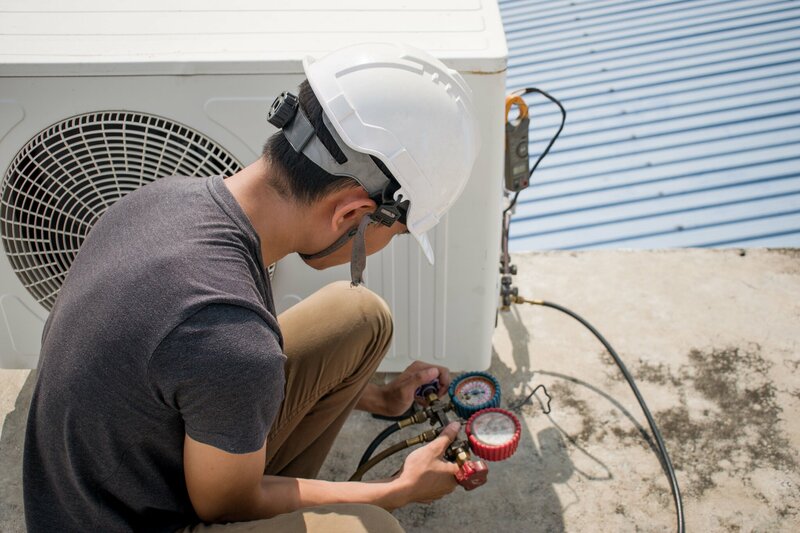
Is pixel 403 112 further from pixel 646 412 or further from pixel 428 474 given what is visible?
pixel 646 412

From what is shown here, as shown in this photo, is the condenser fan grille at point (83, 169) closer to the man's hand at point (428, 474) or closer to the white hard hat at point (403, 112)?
the white hard hat at point (403, 112)

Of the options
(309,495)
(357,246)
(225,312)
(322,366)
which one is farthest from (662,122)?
(225,312)

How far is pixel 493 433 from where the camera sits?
1.52 metres

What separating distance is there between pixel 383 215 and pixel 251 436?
39 centimetres

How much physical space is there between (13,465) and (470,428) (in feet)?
3.62

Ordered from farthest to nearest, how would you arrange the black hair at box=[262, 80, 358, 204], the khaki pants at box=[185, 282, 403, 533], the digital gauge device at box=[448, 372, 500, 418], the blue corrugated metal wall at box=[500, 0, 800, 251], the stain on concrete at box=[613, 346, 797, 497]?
the blue corrugated metal wall at box=[500, 0, 800, 251] → the stain on concrete at box=[613, 346, 797, 497] → the digital gauge device at box=[448, 372, 500, 418] → the khaki pants at box=[185, 282, 403, 533] → the black hair at box=[262, 80, 358, 204]

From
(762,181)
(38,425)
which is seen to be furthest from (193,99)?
(762,181)

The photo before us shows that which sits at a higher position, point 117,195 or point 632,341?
point 117,195

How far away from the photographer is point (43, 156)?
1590 mm

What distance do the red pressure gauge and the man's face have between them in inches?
19.3

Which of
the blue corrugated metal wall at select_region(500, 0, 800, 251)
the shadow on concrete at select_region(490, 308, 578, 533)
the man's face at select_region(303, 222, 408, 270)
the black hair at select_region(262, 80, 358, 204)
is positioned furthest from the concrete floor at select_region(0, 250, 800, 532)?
the black hair at select_region(262, 80, 358, 204)

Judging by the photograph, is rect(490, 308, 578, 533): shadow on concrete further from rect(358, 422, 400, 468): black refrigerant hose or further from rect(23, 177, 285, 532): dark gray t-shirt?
rect(23, 177, 285, 532): dark gray t-shirt

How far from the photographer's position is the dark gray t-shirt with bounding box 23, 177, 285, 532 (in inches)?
38.2

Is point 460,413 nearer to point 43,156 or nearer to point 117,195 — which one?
point 117,195
